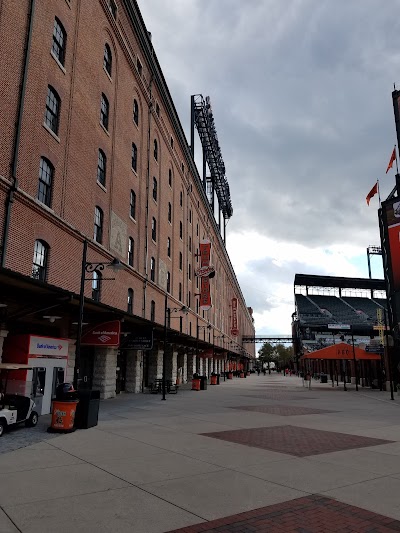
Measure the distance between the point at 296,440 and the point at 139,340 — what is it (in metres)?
14.1

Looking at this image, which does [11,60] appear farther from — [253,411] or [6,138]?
[253,411]

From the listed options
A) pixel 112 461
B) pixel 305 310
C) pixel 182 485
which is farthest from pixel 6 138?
pixel 305 310

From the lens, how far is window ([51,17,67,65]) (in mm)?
20578

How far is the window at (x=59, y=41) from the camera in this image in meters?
20.6

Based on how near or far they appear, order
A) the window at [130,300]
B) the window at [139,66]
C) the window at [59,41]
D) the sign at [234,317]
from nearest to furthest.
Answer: the window at [59,41] → the window at [130,300] → the window at [139,66] → the sign at [234,317]

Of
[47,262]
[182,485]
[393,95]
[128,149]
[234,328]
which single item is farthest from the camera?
[234,328]

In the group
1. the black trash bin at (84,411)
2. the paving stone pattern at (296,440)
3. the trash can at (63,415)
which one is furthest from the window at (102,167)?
the paving stone pattern at (296,440)

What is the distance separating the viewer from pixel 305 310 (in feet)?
415

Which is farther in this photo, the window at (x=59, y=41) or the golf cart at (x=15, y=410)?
the window at (x=59, y=41)

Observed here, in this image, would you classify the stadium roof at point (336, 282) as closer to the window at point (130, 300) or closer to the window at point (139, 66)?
the window at point (139, 66)

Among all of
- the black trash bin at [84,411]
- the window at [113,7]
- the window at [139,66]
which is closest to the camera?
the black trash bin at [84,411]

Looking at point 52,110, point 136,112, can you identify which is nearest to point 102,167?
point 52,110

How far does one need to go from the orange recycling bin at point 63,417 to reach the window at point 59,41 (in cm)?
1611

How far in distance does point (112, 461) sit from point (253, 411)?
37.4 feet
